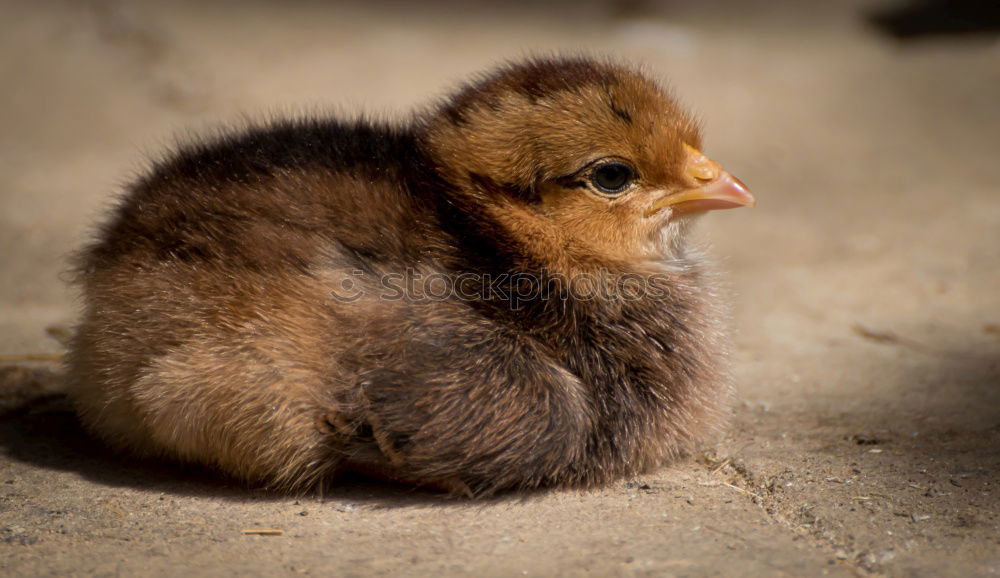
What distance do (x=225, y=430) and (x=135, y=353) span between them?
1.16 ft

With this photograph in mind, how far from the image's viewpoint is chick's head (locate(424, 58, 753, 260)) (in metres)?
2.89

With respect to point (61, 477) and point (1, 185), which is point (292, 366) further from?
point (1, 185)

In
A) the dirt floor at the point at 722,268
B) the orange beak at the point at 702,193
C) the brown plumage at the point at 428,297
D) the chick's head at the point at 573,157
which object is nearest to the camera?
the dirt floor at the point at 722,268

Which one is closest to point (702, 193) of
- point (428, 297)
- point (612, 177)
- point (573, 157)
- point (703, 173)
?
point (703, 173)

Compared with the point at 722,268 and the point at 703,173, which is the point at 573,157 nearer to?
the point at 703,173

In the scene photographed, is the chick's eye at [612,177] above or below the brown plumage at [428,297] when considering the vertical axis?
above

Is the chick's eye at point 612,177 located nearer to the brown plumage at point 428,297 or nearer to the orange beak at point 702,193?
the brown plumage at point 428,297

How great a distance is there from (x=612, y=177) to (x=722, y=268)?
1.65 metres

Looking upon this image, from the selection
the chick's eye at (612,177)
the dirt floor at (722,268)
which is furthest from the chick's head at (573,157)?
the dirt floor at (722,268)

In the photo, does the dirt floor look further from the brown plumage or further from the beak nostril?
the beak nostril

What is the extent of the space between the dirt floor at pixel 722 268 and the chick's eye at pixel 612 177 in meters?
0.86

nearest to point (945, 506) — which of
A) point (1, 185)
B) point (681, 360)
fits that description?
point (681, 360)

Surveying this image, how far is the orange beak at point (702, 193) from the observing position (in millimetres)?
3039

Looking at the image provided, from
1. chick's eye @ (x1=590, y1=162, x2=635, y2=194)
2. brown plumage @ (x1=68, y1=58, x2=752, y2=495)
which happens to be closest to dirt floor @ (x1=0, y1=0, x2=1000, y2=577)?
brown plumage @ (x1=68, y1=58, x2=752, y2=495)
